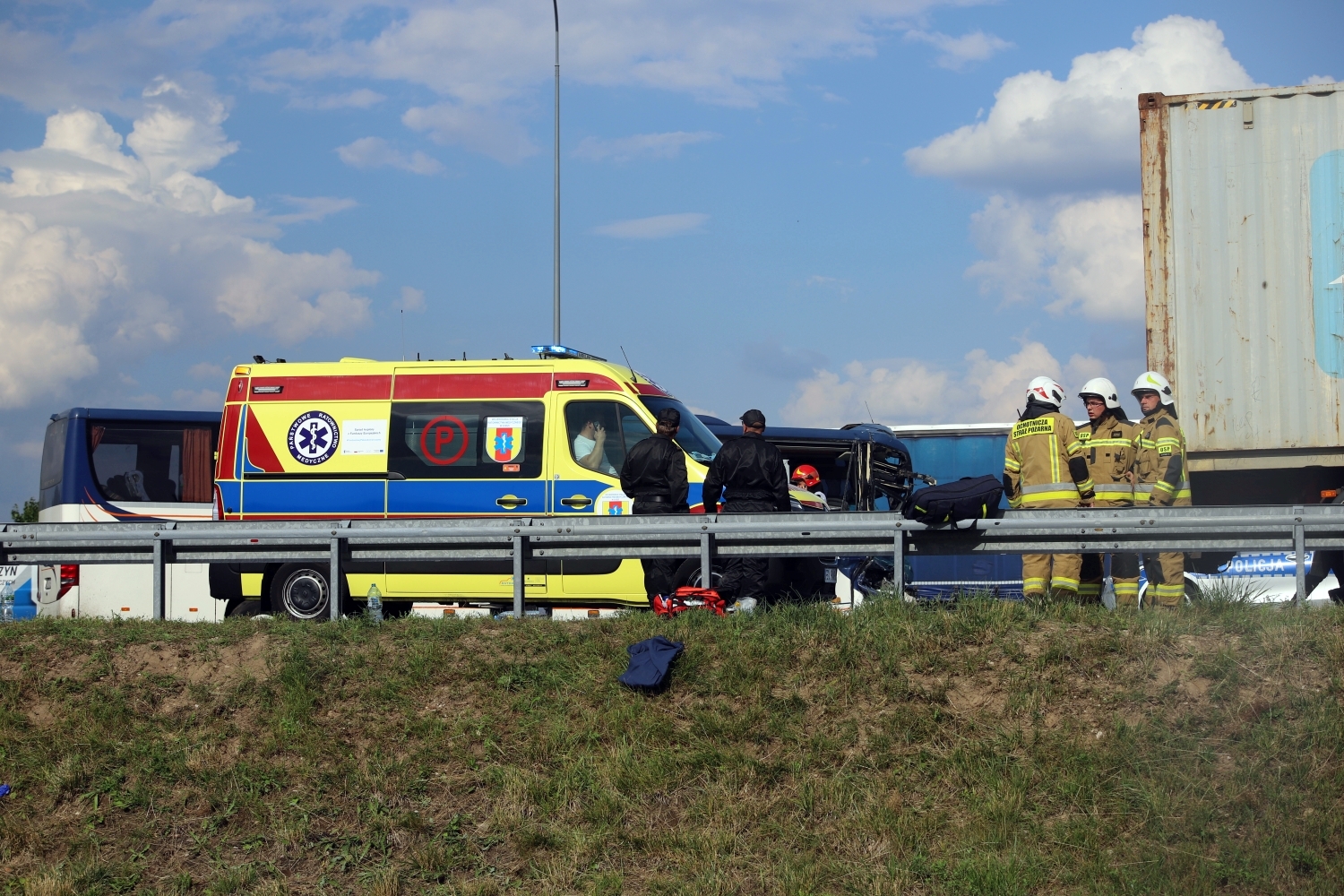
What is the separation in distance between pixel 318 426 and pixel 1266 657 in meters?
8.46

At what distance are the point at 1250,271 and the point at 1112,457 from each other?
12.6 feet

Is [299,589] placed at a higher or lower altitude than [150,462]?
lower

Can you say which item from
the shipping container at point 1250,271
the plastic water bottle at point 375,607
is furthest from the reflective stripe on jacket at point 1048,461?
the plastic water bottle at point 375,607

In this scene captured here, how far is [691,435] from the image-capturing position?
11.5 metres

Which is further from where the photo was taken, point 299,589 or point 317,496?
point 317,496

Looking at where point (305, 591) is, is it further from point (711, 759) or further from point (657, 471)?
point (711, 759)

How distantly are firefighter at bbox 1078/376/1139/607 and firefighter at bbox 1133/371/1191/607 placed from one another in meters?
0.09

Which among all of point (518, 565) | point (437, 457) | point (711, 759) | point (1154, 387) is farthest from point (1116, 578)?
point (437, 457)

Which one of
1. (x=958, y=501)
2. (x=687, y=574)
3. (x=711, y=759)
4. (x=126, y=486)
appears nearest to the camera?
(x=711, y=759)

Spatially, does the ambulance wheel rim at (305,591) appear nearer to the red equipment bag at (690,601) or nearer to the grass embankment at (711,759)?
the grass embankment at (711,759)

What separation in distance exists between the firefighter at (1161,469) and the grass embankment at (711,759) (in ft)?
5.28

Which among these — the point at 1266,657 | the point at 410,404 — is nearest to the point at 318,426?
the point at 410,404

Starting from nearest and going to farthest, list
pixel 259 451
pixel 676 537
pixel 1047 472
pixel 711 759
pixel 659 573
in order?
pixel 711 759, pixel 676 537, pixel 1047 472, pixel 659 573, pixel 259 451

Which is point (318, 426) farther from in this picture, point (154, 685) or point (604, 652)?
point (604, 652)
